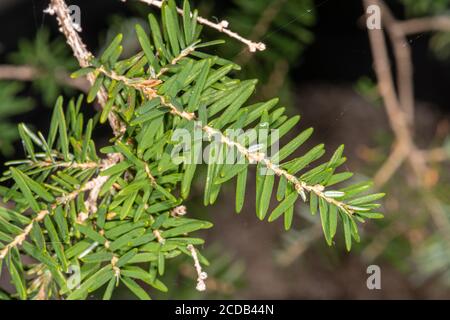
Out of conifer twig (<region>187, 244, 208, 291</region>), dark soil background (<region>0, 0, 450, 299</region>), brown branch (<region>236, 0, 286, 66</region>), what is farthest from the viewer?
dark soil background (<region>0, 0, 450, 299</region>)

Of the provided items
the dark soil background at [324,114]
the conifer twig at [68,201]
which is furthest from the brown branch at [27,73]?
the conifer twig at [68,201]

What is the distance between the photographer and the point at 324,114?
3.55 ft

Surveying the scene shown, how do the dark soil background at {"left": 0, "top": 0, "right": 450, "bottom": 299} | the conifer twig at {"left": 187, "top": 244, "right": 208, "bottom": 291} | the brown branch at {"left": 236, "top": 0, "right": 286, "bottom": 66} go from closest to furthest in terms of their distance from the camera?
the conifer twig at {"left": 187, "top": 244, "right": 208, "bottom": 291}
the brown branch at {"left": 236, "top": 0, "right": 286, "bottom": 66}
the dark soil background at {"left": 0, "top": 0, "right": 450, "bottom": 299}

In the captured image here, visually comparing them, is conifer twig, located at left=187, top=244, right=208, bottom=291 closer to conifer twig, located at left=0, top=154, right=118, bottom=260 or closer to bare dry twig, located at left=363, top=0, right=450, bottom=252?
conifer twig, located at left=0, top=154, right=118, bottom=260

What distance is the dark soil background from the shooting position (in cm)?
88

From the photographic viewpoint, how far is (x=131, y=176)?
0.35 m

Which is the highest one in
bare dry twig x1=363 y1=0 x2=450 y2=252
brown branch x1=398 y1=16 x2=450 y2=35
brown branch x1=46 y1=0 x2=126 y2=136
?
brown branch x1=398 y1=16 x2=450 y2=35

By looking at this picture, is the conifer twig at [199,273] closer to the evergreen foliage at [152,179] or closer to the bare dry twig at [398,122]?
the evergreen foliage at [152,179]

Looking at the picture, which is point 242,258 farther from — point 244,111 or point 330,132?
point 244,111

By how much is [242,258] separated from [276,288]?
0.07 meters

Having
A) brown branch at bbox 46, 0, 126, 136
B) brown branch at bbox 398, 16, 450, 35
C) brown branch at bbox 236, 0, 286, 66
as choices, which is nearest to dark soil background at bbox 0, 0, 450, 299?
brown branch at bbox 398, 16, 450, 35

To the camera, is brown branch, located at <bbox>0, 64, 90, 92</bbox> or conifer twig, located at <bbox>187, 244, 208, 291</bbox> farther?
brown branch, located at <bbox>0, 64, 90, 92</bbox>

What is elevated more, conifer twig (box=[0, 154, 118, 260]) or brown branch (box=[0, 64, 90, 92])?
brown branch (box=[0, 64, 90, 92])
